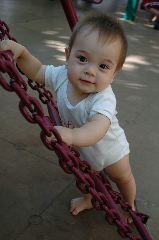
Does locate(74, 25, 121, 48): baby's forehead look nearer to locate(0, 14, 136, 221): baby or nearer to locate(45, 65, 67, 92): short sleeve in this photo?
locate(0, 14, 136, 221): baby

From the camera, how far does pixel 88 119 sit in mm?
1307

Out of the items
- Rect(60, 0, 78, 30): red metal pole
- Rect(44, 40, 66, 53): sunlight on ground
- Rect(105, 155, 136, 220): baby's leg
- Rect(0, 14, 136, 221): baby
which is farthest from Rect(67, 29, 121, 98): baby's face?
Rect(44, 40, 66, 53): sunlight on ground

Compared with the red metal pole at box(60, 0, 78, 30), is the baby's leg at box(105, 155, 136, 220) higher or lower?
lower

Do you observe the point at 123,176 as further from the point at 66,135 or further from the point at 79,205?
the point at 66,135

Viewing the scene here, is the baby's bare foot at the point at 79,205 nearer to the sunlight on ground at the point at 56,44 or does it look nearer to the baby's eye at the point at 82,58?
the baby's eye at the point at 82,58

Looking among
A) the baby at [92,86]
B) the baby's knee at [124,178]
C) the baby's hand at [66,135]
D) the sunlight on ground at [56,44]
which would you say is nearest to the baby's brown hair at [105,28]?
the baby at [92,86]

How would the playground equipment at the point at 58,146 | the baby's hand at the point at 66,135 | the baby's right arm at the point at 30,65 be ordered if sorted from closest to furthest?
the playground equipment at the point at 58,146 → the baby's hand at the point at 66,135 → the baby's right arm at the point at 30,65

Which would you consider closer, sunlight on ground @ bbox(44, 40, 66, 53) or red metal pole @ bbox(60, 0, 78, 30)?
red metal pole @ bbox(60, 0, 78, 30)

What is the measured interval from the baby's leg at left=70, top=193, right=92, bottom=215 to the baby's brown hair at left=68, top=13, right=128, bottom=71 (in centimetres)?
66

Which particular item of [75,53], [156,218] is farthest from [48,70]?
[156,218]

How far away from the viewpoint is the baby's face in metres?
1.21

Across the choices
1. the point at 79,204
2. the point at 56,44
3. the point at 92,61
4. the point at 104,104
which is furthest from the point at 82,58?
the point at 56,44

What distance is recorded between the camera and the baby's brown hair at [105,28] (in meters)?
1.22

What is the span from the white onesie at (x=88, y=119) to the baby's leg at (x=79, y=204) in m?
0.25
